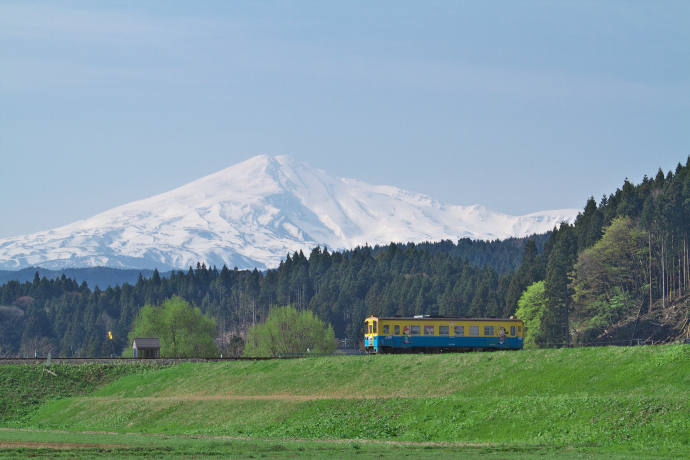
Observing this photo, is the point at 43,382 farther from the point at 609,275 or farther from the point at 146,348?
the point at 609,275

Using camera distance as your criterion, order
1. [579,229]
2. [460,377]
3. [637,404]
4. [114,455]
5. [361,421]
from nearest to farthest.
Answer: [114,455] < [637,404] < [361,421] < [460,377] < [579,229]

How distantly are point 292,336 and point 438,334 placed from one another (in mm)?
50076

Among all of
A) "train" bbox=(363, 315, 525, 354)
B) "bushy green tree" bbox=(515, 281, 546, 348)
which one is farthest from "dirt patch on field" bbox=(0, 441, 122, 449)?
"bushy green tree" bbox=(515, 281, 546, 348)

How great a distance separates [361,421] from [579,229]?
8017 cm

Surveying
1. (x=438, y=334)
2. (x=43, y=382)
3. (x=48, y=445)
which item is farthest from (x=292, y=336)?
(x=48, y=445)

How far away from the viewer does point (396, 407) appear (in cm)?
3522

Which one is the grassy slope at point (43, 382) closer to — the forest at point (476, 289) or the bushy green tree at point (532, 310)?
the forest at point (476, 289)

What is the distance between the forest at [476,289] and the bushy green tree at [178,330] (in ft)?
140

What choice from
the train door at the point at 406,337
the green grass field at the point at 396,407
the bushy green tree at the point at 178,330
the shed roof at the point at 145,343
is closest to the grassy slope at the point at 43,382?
the green grass field at the point at 396,407

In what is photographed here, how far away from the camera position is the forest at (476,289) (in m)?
91.1

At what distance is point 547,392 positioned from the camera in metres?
36.7

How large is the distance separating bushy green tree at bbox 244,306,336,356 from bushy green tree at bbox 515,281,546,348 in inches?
1063

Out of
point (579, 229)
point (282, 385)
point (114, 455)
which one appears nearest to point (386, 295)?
point (579, 229)

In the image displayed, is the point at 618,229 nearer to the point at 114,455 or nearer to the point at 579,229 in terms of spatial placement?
the point at 579,229
